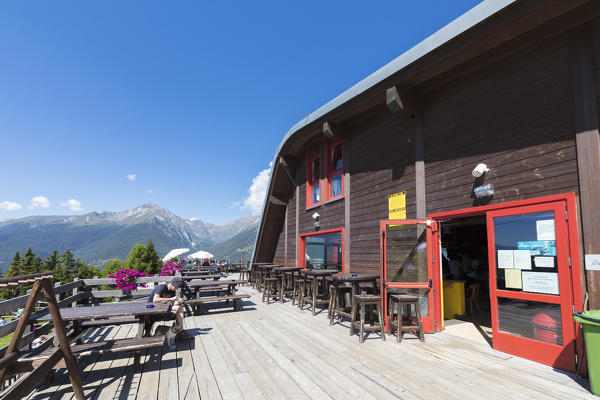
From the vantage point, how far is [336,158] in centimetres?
975

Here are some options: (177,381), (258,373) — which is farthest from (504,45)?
(177,381)

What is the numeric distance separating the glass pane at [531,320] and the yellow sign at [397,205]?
2.52 m

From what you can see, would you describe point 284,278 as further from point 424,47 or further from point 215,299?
point 424,47

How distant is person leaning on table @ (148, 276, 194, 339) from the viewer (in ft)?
16.5

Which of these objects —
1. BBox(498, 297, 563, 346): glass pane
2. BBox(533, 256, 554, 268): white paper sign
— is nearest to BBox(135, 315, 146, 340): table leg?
BBox(498, 297, 563, 346): glass pane

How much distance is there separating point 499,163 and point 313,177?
6586 mm

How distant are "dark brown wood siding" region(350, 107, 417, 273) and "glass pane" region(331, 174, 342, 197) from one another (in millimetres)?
723

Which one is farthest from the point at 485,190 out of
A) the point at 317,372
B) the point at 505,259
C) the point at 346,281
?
the point at 317,372

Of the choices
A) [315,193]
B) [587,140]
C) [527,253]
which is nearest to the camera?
[587,140]

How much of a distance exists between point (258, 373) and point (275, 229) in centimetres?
1029

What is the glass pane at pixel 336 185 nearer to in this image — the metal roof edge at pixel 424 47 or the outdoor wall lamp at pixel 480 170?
the metal roof edge at pixel 424 47

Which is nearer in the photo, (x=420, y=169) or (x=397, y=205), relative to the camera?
(x=420, y=169)

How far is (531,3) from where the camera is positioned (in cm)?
413

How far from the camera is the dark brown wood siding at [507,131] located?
14.2 feet
